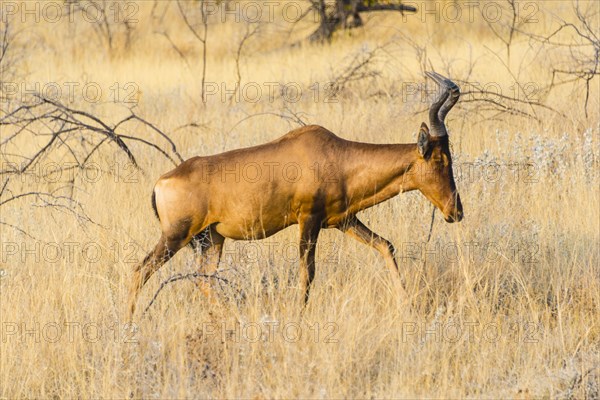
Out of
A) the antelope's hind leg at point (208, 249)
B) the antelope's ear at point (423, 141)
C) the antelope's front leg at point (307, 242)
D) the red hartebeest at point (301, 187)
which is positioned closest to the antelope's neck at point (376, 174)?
the red hartebeest at point (301, 187)

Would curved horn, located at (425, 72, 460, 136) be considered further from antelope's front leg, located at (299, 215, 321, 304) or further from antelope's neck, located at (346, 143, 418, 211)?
antelope's front leg, located at (299, 215, 321, 304)

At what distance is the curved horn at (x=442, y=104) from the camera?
22.1 feet

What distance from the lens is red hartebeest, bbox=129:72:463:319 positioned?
6.70 m

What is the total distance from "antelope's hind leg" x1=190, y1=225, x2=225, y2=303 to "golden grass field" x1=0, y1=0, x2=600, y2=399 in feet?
0.30

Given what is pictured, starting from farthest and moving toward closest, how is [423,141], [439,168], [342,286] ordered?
[342,286]
[439,168]
[423,141]

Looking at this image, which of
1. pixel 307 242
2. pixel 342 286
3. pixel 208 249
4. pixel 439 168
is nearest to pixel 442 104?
pixel 439 168

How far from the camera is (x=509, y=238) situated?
772cm

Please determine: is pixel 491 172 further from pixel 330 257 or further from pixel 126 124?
pixel 126 124

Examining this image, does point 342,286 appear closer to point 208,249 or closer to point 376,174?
point 376,174

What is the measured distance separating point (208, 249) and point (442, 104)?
1937mm

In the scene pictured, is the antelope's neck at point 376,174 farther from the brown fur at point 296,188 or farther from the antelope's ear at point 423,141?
the antelope's ear at point 423,141

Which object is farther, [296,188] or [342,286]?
[342,286]

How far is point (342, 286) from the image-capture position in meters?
7.06

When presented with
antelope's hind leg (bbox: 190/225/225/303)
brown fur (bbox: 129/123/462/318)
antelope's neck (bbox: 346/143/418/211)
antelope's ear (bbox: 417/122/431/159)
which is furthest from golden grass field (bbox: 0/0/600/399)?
antelope's ear (bbox: 417/122/431/159)
